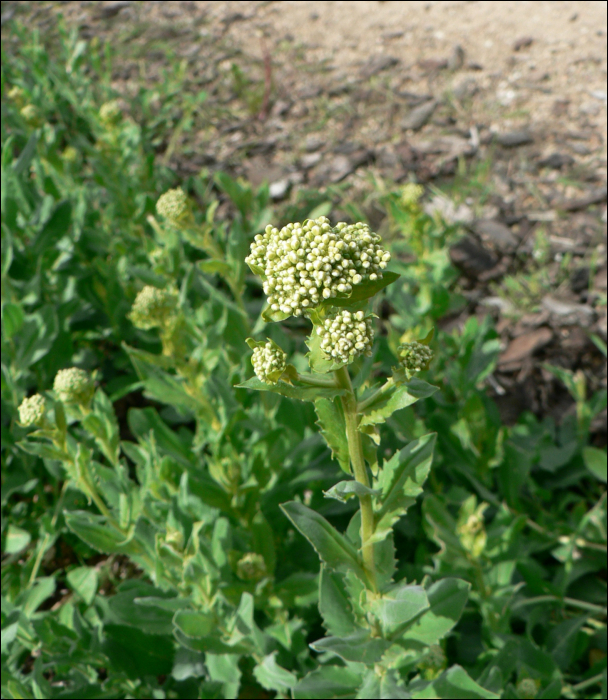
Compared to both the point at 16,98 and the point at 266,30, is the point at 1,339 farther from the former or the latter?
the point at 266,30

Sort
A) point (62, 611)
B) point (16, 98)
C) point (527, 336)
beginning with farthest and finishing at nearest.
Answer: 1. point (16, 98)
2. point (527, 336)
3. point (62, 611)

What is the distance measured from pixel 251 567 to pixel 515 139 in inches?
137

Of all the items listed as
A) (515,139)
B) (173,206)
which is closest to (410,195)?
(173,206)

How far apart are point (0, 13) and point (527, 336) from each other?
5.98m

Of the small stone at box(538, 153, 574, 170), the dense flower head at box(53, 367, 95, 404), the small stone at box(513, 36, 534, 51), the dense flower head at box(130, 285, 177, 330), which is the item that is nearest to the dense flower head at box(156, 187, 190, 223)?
the dense flower head at box(130, 285, 177, 330)

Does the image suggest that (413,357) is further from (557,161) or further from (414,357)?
A: (557,161)

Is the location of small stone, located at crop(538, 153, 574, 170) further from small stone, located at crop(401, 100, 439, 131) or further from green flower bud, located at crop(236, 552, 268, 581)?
green flower bud, located at crop(236, 552, 268, 581)

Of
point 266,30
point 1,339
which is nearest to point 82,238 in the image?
point 1,339

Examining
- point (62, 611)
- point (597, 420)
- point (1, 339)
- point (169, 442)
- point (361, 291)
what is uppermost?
point (361, 291)

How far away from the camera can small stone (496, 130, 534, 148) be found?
4.53 metres

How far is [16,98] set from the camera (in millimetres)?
3992

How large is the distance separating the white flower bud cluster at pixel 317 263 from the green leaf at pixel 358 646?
2.47ft

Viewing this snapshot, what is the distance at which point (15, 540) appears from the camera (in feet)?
9.02

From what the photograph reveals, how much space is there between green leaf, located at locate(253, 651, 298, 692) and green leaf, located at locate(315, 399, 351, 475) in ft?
2.85
